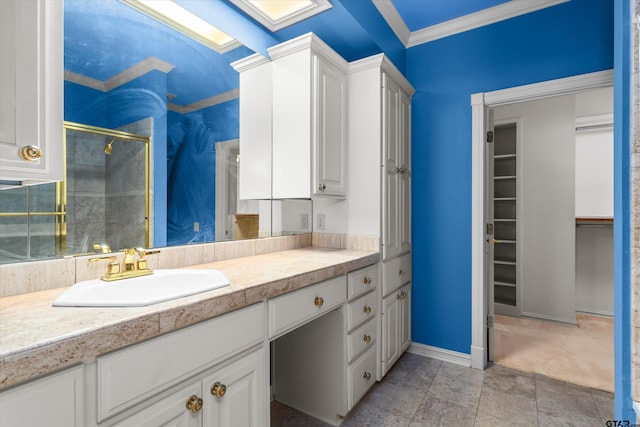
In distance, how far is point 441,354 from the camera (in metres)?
2.52

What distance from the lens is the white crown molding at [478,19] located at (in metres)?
2.20

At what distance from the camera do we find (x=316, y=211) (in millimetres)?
2383

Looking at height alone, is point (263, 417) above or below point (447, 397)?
above

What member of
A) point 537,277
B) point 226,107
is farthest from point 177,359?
point 537,277

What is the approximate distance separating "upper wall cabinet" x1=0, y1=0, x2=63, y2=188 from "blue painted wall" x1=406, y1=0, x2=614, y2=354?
2336mm

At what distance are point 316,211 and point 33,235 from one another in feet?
5.28

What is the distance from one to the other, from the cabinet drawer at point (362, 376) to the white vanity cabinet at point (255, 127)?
1.15 metres

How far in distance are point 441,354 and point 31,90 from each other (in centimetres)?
279

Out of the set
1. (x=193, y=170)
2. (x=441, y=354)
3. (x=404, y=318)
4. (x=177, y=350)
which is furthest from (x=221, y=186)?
(x=441, y=354)

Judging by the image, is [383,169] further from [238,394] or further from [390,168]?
[238,394]

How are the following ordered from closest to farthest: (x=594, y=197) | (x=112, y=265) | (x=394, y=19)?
(x=112, y=265) < (x=394, y=19) < (x=594, y=197)

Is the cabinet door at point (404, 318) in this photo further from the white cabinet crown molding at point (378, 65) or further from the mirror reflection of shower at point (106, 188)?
the mirror reflection of shower at point (106, 188)

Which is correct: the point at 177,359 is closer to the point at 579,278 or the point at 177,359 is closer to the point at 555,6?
the point at 555,6

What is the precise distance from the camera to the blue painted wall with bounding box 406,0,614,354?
2180 mm
